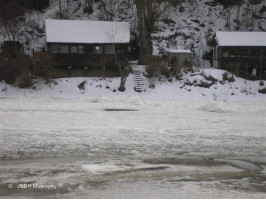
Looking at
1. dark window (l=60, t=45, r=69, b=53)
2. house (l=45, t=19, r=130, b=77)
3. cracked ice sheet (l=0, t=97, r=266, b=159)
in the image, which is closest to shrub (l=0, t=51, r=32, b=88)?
house (l=45, t=19, r=130, b=77)

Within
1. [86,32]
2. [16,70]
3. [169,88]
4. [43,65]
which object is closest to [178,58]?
[169,88]

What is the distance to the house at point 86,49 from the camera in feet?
109

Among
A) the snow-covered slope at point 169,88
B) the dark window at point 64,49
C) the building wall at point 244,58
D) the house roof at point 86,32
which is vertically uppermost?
the house roof at point 86,32

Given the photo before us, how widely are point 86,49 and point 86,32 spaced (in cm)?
202

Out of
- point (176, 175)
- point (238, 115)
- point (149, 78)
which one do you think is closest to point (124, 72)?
point (149, 78)

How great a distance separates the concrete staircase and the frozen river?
18066 millimetres

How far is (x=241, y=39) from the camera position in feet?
119

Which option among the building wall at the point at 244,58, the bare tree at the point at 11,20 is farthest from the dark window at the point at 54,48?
the building wall at the point at 244,58

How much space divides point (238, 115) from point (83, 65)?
71.5 feet

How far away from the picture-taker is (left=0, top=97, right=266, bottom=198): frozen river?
5328mm

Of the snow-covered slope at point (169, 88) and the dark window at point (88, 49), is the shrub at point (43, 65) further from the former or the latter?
the dark window at point (88, 49)

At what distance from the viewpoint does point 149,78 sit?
31.9 metres

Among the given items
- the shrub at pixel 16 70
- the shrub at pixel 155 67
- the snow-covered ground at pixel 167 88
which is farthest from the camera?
the shrub at pixel 155 67

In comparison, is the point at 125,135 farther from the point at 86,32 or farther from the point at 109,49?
the point at 86,32
